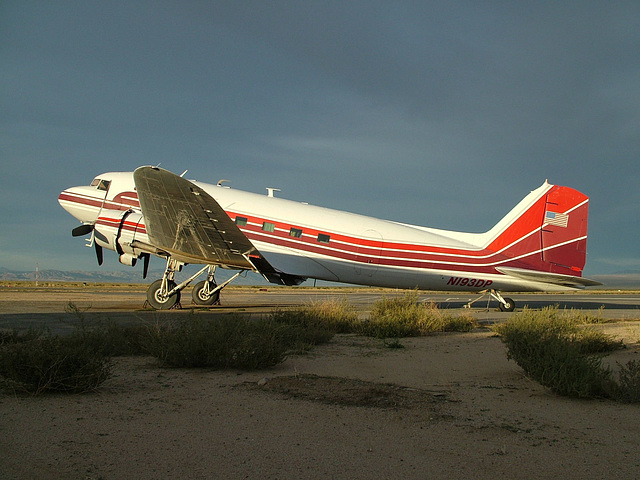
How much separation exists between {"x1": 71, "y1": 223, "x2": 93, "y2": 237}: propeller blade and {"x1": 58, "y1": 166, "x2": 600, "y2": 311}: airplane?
0.05 meters

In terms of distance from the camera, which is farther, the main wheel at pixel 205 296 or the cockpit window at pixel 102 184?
the cockpit window at pixel 102 184

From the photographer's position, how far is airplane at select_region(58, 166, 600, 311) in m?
16.6

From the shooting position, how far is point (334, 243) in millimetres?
17469

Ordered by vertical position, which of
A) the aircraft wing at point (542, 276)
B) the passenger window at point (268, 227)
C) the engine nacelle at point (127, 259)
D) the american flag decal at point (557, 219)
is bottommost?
the engine nacelle at point (127, 259)

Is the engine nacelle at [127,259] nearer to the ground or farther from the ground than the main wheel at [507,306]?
farther from the ground

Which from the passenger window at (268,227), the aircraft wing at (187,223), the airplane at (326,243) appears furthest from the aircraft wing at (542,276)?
the aircraft wing at (187,223)

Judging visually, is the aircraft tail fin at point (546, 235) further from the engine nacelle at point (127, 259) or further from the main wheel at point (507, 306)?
the engine nacelle at point (127, 259)

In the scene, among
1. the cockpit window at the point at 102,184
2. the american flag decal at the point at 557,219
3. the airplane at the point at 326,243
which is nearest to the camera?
the airplane at the point at 326,243

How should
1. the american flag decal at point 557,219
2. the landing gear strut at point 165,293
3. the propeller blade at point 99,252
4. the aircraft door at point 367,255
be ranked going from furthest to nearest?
the american flag decal at point 557,219
the propeller blade at point 99,252
the aircraft door at point 367,255
the landing gear strut at point 165,293

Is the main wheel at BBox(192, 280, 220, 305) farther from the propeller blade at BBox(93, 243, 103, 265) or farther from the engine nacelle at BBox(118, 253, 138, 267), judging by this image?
the propeller blade at BBox(93, 243, 103, 265)

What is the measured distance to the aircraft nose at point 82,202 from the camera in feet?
61.2

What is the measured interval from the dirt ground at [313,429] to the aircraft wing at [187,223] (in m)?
8.10

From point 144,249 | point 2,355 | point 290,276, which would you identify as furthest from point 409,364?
point 144,249

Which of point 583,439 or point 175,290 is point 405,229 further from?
point 583,439
